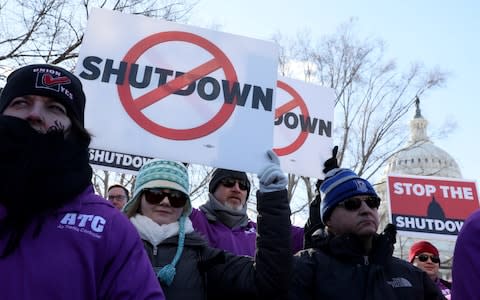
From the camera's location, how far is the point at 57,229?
1.40 m

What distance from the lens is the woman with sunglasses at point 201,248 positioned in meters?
2.10

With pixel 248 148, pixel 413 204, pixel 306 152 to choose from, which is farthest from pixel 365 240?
pixel 413 204

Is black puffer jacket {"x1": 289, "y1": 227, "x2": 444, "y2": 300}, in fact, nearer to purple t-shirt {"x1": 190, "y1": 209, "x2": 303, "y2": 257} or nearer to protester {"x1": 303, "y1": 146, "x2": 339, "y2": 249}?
protester {"x1": 303, "y1": 146, "x2": 339, "y2": 249}

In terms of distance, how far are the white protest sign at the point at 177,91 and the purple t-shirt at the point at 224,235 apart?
404 mm

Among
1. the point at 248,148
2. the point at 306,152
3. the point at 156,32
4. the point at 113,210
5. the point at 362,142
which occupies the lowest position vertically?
the point at 113,210

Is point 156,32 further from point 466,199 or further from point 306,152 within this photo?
point 466,199

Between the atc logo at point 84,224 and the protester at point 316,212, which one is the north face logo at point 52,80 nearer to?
the atc logo at point 84,224

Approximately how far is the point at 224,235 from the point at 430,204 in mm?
4503

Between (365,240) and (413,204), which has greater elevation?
(413,204)

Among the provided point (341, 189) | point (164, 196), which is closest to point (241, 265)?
point (164, 196)

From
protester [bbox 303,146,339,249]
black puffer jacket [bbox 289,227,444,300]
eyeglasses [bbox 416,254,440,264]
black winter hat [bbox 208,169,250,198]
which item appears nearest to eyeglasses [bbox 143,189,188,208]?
black puffer jacket [bbox 289,227,444,300]

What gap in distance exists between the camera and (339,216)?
8.86ft

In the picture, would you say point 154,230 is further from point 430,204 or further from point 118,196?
point 430,204

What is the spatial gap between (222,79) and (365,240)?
69.0 inches
